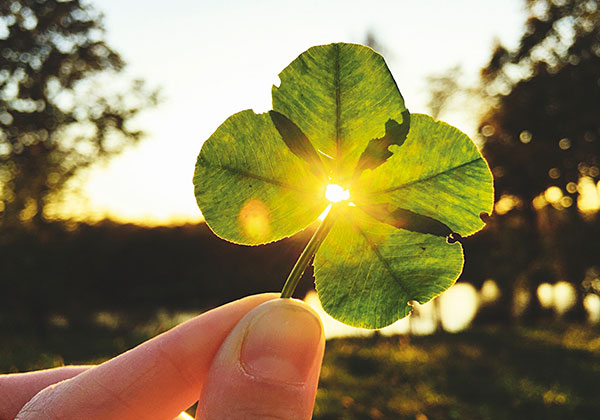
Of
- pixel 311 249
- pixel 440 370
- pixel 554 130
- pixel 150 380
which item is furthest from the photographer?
pixel 554 130

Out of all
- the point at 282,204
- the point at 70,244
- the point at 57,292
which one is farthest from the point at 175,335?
the point at 70,244

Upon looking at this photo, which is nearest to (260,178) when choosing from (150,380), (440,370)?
(150,380)

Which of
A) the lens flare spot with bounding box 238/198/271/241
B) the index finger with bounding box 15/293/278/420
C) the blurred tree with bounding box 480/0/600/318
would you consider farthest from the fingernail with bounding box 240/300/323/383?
the blurred tree with bounding box 480/0/600/318

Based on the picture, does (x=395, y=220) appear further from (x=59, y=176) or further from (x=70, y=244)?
(x=59, y=176)

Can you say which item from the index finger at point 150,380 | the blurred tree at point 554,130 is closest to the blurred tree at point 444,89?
the blurred tree at point 554,130

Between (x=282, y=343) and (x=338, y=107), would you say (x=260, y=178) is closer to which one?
(x=338, y=107)

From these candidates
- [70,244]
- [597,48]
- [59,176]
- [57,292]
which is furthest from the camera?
[59,176]
